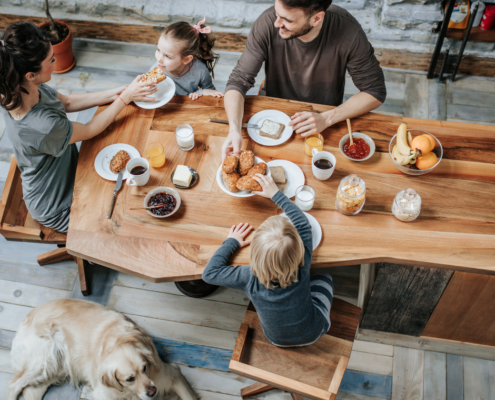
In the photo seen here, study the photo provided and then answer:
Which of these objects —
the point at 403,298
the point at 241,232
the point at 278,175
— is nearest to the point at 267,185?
the point at 278,175

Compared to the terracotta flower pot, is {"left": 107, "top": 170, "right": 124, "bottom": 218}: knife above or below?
above

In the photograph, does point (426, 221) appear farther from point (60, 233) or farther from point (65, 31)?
point (65, 31)

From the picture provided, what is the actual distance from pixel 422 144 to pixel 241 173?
787 mm

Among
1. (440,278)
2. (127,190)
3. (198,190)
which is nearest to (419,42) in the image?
(440,278)

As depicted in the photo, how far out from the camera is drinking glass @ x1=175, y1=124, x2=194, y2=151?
183 cm

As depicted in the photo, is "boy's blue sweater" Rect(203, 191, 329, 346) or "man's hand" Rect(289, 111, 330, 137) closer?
"boy's blue sweater" Rect(203, 191, 329, 346)

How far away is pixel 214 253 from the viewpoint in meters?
1.61

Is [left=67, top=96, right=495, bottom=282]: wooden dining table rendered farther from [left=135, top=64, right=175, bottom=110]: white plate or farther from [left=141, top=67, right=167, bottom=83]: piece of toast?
[left=141, top=67, right=167, bottom=83]: piece of toast

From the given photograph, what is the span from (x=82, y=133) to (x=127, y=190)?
0.36 metres

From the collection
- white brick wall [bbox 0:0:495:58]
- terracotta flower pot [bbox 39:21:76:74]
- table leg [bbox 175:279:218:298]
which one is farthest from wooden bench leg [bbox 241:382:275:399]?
terracotta flower pot [bbox 39:21:76:74]

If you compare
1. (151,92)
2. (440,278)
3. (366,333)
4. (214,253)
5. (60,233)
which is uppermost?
(151,92)

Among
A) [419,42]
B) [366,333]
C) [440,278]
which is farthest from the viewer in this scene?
[419,42]

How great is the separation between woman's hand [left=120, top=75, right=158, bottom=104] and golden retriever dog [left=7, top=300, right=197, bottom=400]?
106 cm

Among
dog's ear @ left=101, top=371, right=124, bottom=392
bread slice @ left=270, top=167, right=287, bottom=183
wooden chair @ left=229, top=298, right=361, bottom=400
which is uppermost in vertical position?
bread slice @ left=270, top=167, right=287, bottom=183
